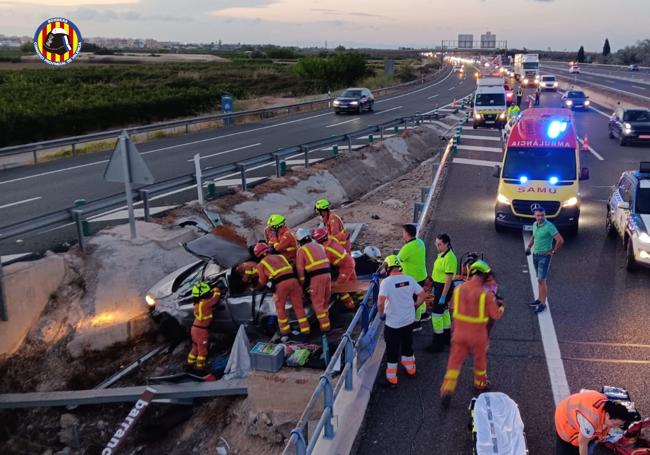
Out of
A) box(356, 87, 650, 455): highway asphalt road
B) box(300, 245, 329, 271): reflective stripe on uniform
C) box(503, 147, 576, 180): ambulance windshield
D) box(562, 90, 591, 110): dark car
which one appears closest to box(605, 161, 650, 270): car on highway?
box(356, 87, 650, 455): highway asphalt road

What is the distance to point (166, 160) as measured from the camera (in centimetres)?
2216

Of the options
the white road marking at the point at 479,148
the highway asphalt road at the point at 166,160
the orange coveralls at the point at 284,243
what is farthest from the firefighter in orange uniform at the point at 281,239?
the white road marking at the point at 479,148

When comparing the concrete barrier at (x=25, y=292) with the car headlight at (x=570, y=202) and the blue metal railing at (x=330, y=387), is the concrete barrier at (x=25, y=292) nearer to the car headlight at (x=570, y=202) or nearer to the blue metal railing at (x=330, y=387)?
the blue metal railing at (x=330, y=387)

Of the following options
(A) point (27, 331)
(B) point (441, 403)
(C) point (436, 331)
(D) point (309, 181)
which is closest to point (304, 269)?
(C) point (436, 331)

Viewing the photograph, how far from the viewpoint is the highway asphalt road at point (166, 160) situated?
52.3 ft

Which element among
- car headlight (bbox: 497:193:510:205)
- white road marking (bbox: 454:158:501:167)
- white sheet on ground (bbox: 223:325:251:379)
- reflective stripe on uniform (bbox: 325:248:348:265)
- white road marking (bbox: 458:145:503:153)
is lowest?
white sheet on ground (bbox: 223:325:251:379)

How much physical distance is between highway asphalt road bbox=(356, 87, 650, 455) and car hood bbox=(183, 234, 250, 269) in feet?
9.89

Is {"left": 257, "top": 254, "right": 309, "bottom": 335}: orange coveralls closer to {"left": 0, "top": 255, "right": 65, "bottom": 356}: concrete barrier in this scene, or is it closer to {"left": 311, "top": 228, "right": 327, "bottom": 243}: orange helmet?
{"left": 311, "top": 228, "right": 327, "bottom": 243}: orange helmet

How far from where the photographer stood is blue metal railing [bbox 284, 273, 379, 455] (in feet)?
16.1

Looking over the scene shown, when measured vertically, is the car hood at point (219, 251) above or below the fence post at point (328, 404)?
above

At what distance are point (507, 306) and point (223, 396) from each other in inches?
192

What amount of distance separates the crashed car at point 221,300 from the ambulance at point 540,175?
22.3 ft

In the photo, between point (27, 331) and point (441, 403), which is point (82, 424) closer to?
point (27, 331)

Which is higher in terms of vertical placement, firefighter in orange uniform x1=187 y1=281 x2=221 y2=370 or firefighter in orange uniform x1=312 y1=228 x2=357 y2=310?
firefighter in orange uniform x1=312 y1=228 x2=357 y2=310
